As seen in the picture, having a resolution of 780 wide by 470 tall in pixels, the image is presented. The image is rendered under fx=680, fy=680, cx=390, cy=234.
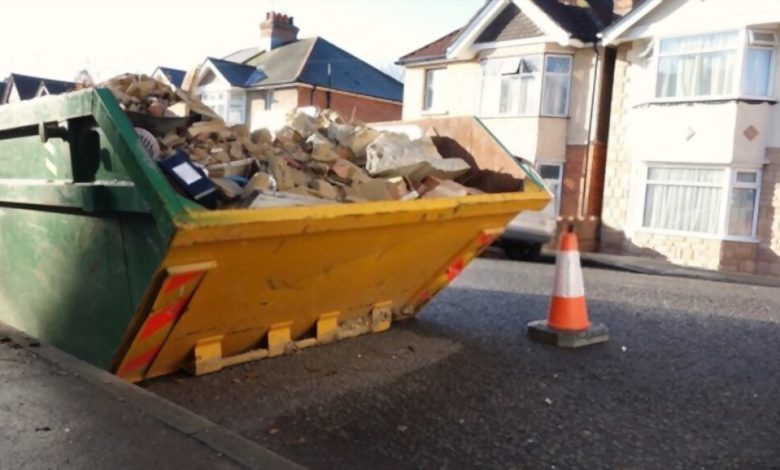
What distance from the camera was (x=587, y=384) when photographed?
13.3ft

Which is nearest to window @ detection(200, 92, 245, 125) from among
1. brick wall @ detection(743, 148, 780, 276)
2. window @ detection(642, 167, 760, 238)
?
window @ detection(642, 167, 760, 238)

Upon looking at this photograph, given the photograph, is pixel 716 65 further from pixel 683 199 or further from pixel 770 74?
pixel 683 199

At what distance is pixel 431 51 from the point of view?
21.5 meters

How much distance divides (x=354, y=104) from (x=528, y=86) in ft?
38.3

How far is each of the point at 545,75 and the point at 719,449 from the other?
15493 millimetres

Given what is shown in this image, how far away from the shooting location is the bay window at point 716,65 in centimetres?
1417

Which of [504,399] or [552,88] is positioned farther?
[552,88]

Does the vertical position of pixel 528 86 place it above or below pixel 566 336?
above

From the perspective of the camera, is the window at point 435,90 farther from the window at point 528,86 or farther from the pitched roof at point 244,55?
the pitched roof at point 244,55

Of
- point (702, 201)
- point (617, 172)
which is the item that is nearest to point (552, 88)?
point (617, 172)

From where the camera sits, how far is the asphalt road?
308 cm

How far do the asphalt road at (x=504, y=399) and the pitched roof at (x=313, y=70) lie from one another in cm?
2345

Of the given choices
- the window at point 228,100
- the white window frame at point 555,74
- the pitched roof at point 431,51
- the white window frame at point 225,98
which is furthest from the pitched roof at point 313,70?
the white window frame at point 555,74

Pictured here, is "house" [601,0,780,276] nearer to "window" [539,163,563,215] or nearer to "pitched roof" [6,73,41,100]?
"window" [539,163,563,215]
